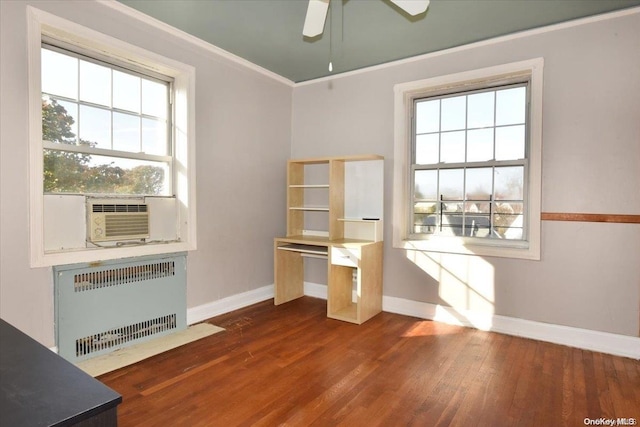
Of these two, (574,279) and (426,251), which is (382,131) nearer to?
(426,251)

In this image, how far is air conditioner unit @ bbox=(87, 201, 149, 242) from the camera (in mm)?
2852

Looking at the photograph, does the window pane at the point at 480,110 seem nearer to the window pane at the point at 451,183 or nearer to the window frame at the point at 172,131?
the window pane at the point at 451,183

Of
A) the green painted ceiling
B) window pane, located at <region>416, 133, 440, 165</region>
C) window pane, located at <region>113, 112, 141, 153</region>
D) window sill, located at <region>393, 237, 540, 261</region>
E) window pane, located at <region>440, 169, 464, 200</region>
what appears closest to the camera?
the green painted ceiling

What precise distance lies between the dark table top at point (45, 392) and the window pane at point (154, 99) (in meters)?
2.81

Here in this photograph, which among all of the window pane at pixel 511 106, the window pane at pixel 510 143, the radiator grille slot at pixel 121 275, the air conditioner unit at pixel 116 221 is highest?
the window pane at pixel 511 106

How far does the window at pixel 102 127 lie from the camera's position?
2730 millimetres

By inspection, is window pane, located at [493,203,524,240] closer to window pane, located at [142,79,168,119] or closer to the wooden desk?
the wooden desk

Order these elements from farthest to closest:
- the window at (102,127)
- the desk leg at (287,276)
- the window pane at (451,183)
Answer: the desk leg at (287,276)
the window pane at (451,183)
the window at (102,127)

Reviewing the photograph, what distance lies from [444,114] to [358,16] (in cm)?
141

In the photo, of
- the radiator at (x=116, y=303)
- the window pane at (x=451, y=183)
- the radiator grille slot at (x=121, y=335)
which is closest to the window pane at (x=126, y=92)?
the radiator at (x=116, y=303)

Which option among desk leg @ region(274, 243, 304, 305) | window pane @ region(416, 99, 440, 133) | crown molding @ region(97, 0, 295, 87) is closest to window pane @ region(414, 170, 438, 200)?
window pane @ region(416, 99, 440, 133)

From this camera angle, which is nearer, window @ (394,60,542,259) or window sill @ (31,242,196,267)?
window sill @ (31,242,196,267)

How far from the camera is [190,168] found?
3.51 meters

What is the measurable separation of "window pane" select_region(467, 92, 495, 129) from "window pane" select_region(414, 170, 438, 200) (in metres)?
0.62
